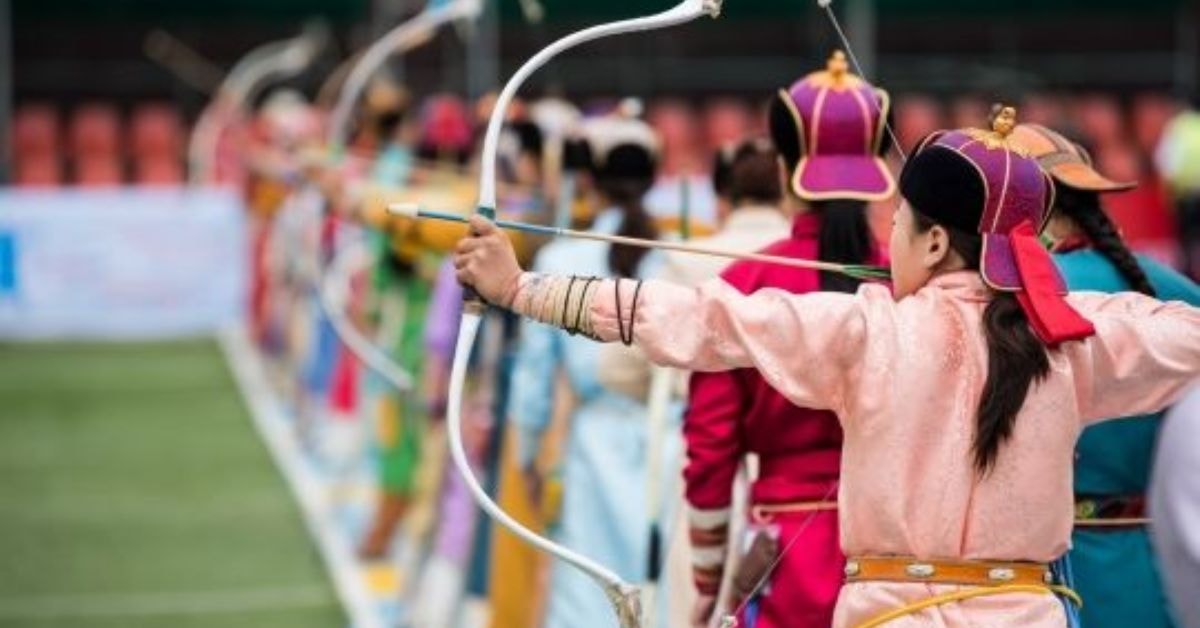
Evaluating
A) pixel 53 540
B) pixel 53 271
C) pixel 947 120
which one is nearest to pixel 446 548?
pixel 53 540

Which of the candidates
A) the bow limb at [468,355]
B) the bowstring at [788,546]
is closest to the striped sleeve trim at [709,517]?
the bowstring at [788,546]

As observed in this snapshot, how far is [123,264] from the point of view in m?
14.9

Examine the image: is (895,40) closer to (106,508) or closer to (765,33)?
(765,33)

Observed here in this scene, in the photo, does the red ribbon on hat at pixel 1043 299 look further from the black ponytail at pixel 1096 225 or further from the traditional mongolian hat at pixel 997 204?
the black ponytail at pixel 1096 225

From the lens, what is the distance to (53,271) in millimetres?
14602

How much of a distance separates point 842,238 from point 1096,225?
0.44 m

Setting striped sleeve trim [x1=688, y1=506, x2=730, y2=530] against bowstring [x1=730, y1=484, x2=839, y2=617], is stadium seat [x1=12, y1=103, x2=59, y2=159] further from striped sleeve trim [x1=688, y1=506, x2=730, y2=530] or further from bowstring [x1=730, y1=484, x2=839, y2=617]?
bowstring [x1=730, y1=484, x2=839, y2=617]

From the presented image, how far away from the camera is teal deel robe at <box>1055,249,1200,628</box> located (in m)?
3.73

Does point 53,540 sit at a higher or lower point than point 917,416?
lower

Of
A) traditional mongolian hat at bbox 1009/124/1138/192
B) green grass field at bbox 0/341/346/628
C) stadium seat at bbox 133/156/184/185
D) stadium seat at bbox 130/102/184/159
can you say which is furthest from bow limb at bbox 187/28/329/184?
traditional mongolian hat at bbox 1009/124/1138/192

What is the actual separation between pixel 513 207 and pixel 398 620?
4.50ft

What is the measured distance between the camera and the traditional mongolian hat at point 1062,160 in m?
3.70

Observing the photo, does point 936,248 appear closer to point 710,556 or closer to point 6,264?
point 710,556

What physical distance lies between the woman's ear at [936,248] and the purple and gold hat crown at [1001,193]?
4 centimetres
